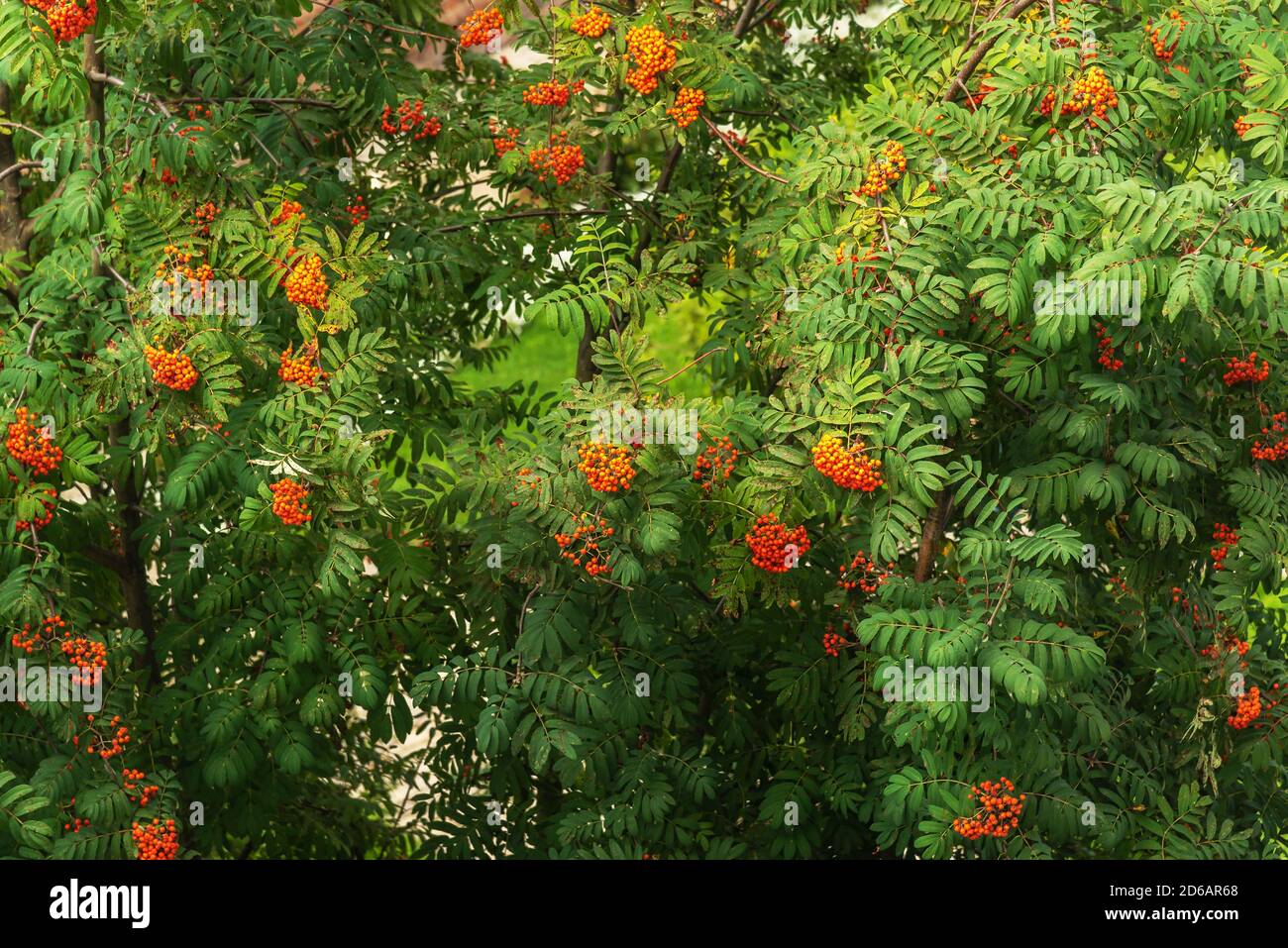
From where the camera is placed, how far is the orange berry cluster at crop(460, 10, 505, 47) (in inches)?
210

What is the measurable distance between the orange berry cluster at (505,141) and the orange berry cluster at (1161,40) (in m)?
2.22

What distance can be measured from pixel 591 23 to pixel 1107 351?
79.6 inches

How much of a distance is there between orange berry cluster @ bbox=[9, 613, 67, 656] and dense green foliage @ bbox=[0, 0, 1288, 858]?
73 millimetres

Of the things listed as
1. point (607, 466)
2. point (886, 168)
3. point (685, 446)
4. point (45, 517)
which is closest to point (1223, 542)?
point (886, 168)

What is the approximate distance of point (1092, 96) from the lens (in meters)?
4.55

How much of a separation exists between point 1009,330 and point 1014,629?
0.92 m

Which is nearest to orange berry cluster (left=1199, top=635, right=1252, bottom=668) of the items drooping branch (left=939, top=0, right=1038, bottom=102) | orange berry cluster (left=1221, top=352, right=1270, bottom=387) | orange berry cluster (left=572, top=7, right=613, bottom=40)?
orange berry cluster (left=1221, top=352, right=1270, bottom=387)

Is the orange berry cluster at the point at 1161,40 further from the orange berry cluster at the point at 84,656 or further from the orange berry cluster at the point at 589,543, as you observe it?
the orange berry cluster at the point at 84,656

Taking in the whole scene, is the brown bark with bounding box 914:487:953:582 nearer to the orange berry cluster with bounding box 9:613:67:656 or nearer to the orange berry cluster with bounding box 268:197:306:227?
the orange berry cluster with bounding box 268:197:306:227

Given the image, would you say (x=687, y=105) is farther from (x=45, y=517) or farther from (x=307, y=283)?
(x=45, y=517)

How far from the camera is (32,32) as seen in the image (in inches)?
178

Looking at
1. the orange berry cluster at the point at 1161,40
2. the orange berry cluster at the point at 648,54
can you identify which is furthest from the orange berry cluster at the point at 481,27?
the orange berry cluster at the point at 1161,40

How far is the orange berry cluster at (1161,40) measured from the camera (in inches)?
190
